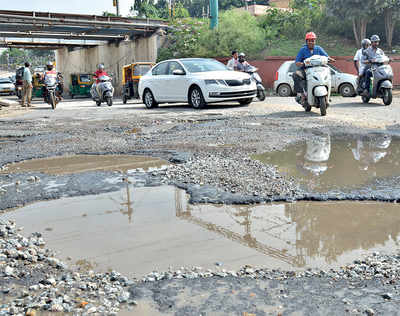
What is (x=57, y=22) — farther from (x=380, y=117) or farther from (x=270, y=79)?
(x=380, y=117)

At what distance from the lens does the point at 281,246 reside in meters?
3.10

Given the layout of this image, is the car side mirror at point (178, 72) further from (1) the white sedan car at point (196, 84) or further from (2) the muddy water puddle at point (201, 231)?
(2) the muddy water puddle at point (201, 231)

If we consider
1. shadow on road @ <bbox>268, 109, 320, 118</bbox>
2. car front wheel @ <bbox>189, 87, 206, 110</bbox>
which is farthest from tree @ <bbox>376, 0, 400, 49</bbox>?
shadow on road @ <bbox>268, 109, 320, 118</bbox>

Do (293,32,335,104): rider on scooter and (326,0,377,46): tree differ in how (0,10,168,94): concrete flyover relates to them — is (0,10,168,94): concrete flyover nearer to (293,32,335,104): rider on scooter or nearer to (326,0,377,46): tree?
(326,0,377,46): tree

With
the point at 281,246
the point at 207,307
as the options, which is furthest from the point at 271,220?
the point at 207,307

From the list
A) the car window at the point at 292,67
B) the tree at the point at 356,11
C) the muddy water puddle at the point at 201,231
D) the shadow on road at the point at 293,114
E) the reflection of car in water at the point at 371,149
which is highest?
the tree at the point at 356,11

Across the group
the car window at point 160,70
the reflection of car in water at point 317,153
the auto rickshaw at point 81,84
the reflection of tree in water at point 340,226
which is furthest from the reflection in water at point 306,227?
the auto rickshaw at point 81,84

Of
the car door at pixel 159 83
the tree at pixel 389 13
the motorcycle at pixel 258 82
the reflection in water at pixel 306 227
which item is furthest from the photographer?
the tree at pixel 389 13

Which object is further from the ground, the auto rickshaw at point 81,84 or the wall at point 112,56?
the wall at point 112,56

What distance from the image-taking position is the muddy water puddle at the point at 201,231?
9.55 feet

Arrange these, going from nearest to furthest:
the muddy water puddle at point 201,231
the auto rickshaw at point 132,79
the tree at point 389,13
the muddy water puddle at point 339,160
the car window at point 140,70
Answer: the muddy water puddle at point 201,231, the muddy water puddle at point 339,160, the auto rickshaw at point 132,79, the car window at point 140,70, the tree at point 389,13

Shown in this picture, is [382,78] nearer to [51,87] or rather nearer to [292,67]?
[292,67]

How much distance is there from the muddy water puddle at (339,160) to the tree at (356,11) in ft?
78.8

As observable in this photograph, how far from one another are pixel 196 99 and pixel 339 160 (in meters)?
7.97
